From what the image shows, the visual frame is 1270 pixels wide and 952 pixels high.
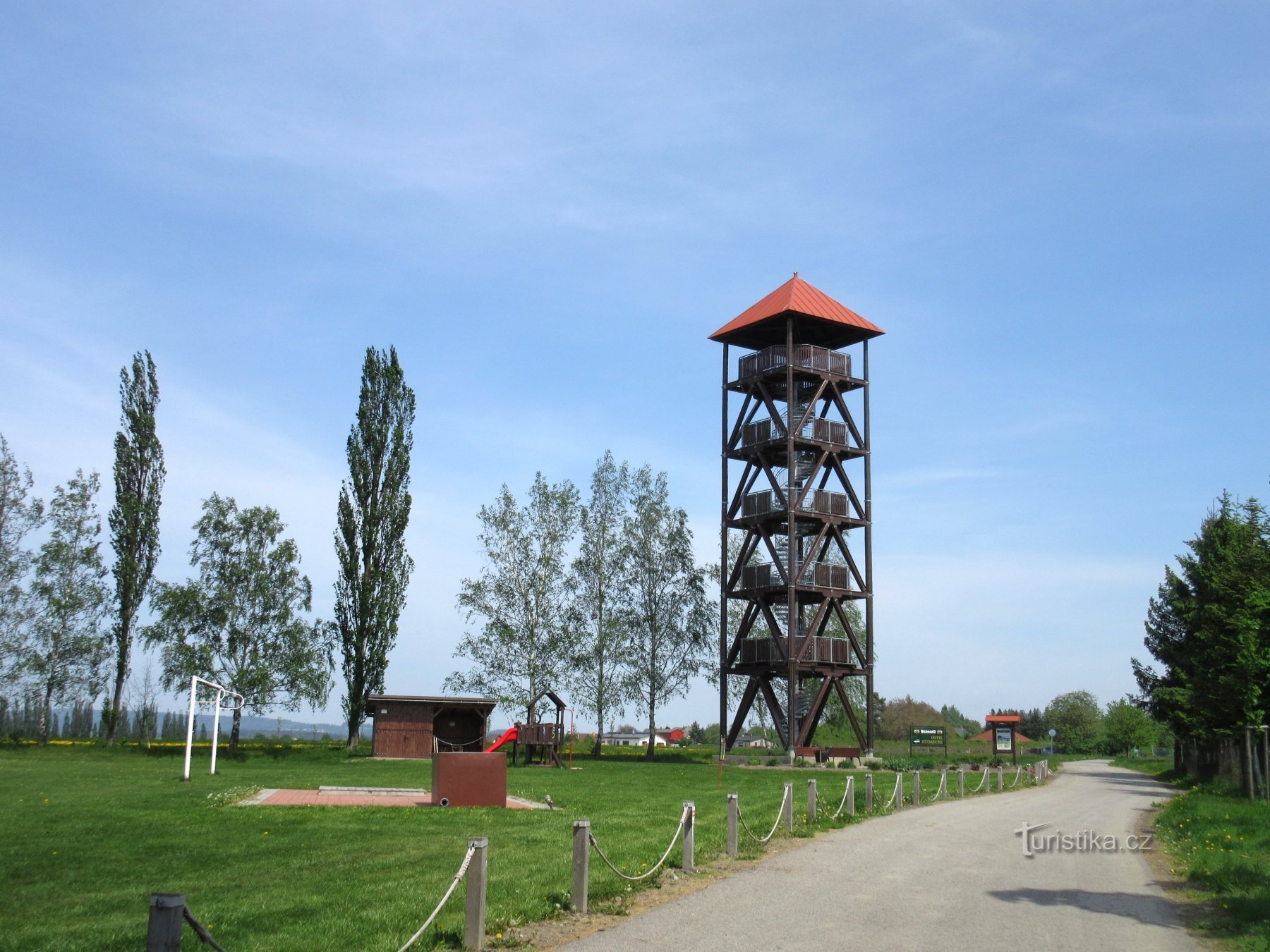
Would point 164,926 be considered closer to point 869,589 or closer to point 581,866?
point 581,866

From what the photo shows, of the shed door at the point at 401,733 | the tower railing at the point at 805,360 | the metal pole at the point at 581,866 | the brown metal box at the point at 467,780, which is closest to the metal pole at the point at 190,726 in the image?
the brown metal box at the point at 467,780

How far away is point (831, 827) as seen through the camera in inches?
744

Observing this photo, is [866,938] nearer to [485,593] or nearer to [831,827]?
[831,827]

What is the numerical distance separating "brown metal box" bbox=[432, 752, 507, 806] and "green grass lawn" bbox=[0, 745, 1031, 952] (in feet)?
2.95

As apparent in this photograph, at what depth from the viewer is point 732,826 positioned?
14.9m

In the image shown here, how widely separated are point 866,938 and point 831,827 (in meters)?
9.70

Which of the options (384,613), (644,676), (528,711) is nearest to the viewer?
(384,613)

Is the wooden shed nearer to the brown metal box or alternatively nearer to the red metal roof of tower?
the red metal roof of tower

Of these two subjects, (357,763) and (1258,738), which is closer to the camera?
(1258,738)

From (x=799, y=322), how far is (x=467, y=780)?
31.9 m

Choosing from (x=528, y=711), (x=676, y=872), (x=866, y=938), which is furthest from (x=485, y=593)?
(x=866, y=938)

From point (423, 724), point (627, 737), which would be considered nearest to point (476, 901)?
point (423, 724)

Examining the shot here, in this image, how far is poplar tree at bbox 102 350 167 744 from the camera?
48844mm

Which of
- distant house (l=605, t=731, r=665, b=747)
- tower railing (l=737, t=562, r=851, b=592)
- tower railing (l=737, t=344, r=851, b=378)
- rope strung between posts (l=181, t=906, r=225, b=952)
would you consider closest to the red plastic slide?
tower railing (l=737, t=562, r=851, b=592)
